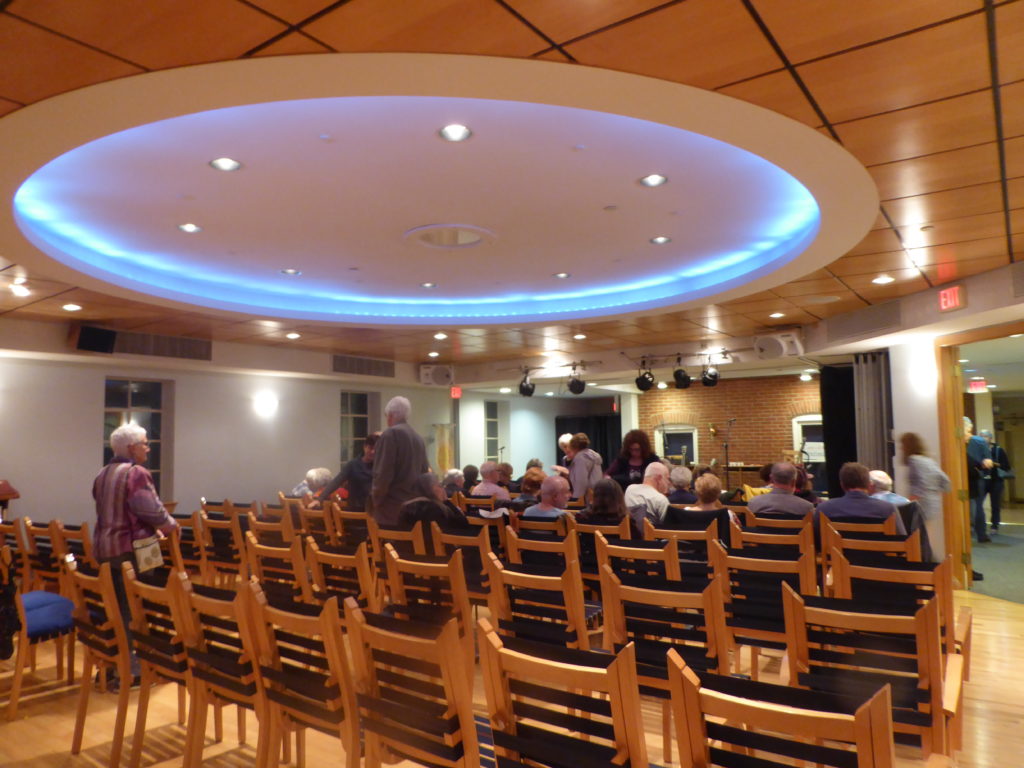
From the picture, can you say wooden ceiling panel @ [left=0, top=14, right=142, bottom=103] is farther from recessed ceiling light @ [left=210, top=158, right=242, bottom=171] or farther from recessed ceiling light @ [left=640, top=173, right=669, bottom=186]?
recessed ceiling light @ [left=640, top=173, right=669, bottom=186]

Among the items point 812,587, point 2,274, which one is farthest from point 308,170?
point 812,587

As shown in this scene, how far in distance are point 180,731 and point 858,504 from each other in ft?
14.3

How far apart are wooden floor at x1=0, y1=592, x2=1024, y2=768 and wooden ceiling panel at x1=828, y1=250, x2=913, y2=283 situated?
9.94ft

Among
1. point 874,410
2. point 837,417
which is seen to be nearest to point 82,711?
point 874,410

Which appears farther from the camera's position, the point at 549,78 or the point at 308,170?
the point at 308,170

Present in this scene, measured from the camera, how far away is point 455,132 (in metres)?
3.87

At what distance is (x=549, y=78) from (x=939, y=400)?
659 cm

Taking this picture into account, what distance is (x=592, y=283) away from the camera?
8016 mm

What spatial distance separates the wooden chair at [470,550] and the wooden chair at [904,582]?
1850 mm

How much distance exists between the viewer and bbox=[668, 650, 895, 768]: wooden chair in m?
1.43

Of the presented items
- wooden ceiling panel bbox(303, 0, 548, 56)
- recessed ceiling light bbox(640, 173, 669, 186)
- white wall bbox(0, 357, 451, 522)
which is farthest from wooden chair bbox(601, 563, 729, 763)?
white wall bbox(0, 357, 451, 522)

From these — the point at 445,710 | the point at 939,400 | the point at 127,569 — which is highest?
the point at 939,400

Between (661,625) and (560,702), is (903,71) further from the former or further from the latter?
(560,702)

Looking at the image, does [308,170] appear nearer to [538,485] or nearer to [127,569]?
[127,569]
